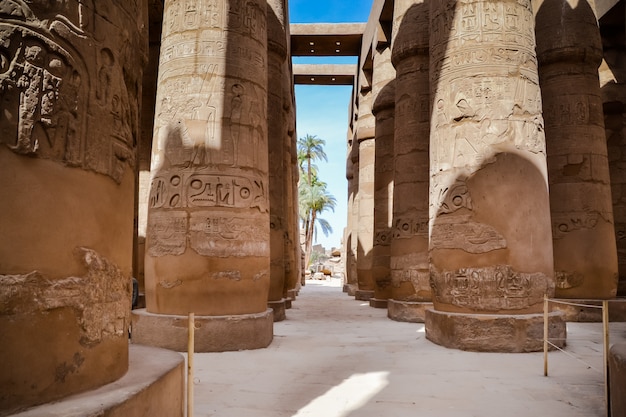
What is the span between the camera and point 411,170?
10.1 m

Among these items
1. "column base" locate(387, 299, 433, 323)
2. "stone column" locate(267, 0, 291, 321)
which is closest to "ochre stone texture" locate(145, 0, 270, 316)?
"stone column" locate(267, 0, 291, 321)

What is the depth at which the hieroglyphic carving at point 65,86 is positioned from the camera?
7.16 ft

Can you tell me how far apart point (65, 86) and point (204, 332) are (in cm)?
410

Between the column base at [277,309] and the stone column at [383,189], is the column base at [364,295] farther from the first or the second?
the column base at [277,309]

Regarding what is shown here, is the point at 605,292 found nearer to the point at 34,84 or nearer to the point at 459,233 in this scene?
the point at 459,233

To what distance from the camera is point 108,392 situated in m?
2.39

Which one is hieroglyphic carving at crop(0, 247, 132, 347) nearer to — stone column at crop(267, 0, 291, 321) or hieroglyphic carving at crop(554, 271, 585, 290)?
stone column at crop(267, 0, 291, 321)

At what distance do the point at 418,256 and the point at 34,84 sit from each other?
27.5ft

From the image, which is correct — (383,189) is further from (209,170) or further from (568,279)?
(209,170)

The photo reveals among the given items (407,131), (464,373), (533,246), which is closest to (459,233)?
(533,246)

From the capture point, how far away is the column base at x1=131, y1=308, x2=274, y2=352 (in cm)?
595

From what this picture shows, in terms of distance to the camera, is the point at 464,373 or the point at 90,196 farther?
the point at 464,373

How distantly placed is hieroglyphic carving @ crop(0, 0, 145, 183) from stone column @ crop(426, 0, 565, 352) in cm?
470

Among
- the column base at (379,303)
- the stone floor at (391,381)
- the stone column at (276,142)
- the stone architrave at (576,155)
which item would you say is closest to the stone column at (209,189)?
the stone floor at (391,381)
